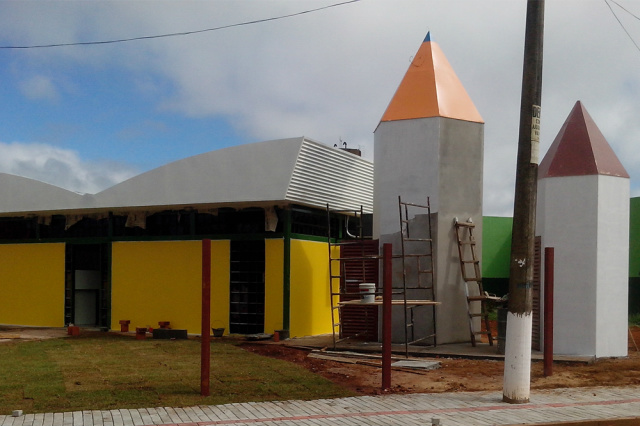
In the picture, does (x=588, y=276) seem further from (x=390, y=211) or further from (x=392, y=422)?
(x=392, y=422)

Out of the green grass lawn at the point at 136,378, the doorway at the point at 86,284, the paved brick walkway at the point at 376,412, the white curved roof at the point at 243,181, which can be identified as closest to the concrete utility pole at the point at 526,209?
the paved brick walkway at the point at 376,412

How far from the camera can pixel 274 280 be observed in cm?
1858

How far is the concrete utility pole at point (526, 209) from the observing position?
395 inches

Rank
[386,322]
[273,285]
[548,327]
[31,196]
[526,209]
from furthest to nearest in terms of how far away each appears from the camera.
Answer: [31,196] < [273,285] < [548,327] < [386,322] < [526,209]

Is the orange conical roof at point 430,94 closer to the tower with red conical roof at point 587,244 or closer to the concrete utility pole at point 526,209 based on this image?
the tower with red conical roof at point 587,244

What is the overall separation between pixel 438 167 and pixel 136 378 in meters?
8.34

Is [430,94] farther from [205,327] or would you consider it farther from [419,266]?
[205,327]

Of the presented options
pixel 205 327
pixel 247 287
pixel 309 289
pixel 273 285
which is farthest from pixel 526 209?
pixel 247 287

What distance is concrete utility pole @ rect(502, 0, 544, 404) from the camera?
10.0m

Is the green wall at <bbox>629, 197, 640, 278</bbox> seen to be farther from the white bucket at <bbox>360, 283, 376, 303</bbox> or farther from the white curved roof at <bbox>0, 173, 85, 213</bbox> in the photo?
the white curved roof at <bbox>0, 173, 85, 213</bbox>

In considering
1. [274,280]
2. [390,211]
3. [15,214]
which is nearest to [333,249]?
[274,280]

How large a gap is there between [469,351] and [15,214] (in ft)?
47.7

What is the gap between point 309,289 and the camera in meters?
19.3

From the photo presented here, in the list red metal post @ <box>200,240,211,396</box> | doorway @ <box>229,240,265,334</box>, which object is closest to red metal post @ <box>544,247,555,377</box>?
red metal post @ <box>200,240,211,396</box>
